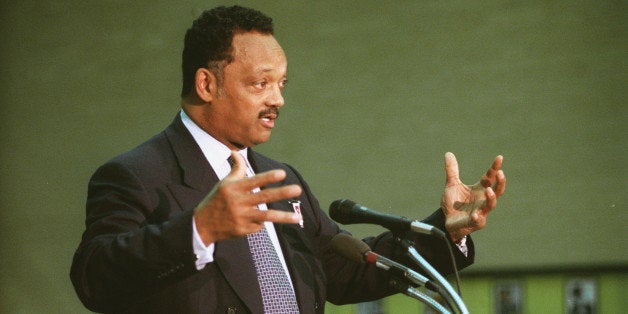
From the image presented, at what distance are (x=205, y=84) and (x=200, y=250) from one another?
641 millimetres

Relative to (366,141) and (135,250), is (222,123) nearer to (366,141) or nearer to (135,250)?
(135,250)

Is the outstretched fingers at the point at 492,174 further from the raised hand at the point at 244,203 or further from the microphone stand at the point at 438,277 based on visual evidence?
the raised hand at the point at 244,203

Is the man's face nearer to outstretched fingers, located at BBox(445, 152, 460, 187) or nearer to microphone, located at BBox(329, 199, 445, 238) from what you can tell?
microphone, located at BBox(329, 199, 445, 238)

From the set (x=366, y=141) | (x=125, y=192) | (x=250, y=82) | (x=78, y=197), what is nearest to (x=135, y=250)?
(x=125, y=192)

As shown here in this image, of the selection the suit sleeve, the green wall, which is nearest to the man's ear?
the suit sleeve

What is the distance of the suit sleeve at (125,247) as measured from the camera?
156 cm

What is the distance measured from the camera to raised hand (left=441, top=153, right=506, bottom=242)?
1932 millimetres

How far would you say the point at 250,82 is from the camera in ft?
6.75

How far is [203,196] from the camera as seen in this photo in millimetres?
1901

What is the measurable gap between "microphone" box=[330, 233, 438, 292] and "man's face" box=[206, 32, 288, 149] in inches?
16.7

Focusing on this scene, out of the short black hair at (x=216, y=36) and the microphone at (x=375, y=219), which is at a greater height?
the short black hair at (x=216, y=36)

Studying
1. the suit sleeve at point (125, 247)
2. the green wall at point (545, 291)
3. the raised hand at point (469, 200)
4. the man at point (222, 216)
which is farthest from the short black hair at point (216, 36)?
the green wall at point (545, 291)

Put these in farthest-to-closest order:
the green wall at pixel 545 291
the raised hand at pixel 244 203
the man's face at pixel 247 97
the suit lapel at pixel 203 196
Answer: the green wall at pixel 545 291
the man's face at pixel 247 97
the suit lapel at pixel 203 196
the raised hand at pixel 244 203

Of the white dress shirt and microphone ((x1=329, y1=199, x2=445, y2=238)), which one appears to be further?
the white dress shirt
